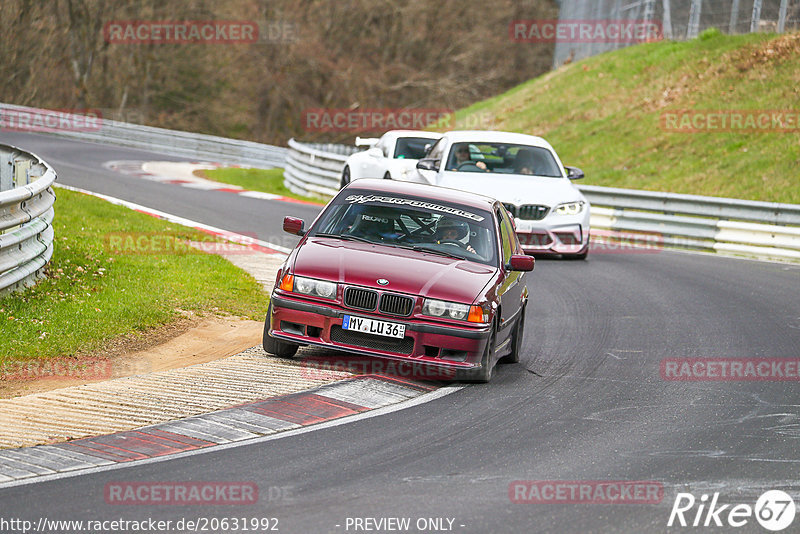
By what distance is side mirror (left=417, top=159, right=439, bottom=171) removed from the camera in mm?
17203

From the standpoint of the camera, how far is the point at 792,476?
6.66 meters

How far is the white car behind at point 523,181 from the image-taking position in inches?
661

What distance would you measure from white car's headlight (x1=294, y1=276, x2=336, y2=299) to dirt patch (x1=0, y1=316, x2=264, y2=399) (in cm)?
137

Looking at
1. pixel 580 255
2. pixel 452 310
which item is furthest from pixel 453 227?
pixel 580 255

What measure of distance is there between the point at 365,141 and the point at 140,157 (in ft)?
49.0

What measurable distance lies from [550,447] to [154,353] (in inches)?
161

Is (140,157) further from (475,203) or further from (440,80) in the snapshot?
(475,203)

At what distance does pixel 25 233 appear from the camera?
10391 mm

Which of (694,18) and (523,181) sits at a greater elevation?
(694,18)

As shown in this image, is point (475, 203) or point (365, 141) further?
point (365, 141)

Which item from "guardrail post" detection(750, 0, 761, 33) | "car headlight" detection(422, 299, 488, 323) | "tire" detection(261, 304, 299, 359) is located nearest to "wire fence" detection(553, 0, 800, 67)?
"guardrail post" detection(750, 0, 761, 33)

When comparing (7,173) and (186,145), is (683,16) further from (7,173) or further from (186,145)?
(7,173)

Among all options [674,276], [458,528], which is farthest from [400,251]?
[674,276]

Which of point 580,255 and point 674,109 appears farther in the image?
point 674,109
